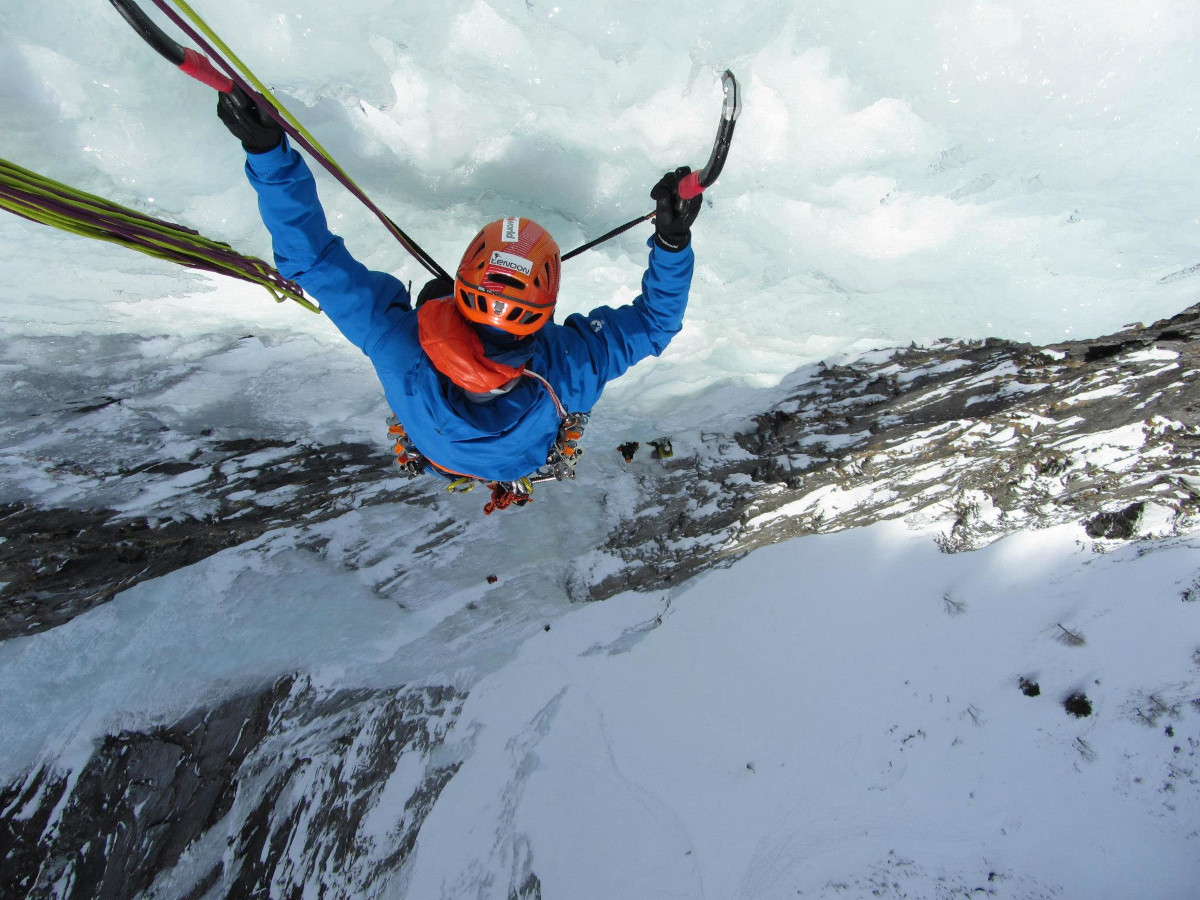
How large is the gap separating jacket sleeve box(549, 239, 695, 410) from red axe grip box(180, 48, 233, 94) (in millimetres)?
1232

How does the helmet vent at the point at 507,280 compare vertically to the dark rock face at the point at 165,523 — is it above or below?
above

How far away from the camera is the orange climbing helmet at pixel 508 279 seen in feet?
5.94

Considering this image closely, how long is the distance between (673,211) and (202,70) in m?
1.33

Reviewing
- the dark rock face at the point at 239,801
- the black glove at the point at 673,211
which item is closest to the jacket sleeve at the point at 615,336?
the black glove at the point at 673,211

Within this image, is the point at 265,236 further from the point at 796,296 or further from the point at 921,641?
the point at 921,641

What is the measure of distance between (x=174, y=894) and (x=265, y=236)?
15.3ft

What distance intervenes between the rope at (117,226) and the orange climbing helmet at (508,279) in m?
0.82

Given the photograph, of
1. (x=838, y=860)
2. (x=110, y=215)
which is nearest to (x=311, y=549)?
(x=110, y=215)

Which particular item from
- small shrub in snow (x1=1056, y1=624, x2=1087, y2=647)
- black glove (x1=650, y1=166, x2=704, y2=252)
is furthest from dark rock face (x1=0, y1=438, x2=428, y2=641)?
small shrub in snow (x1=1056, y1=624, x2=1087, y2=647)

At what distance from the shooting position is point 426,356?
193 centimetres

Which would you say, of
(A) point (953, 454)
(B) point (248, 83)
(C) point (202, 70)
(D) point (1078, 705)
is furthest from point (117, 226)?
(D) point (1078, 705)

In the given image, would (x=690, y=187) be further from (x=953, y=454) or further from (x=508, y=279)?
(x=953, y=454)

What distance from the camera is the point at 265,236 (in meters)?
2.28

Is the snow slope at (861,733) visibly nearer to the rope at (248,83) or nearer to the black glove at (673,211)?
the black glove at (673,211)
